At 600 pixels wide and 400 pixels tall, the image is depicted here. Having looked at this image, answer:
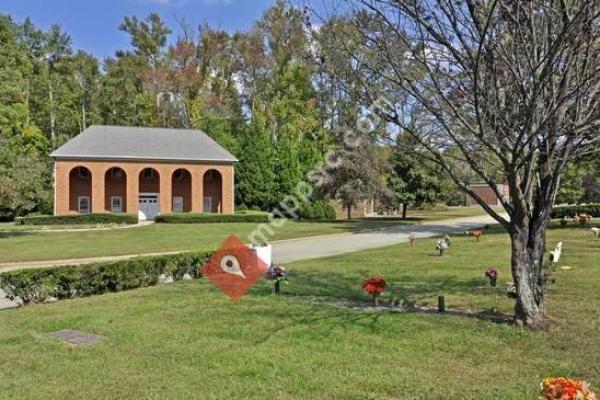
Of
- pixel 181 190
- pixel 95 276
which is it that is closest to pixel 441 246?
pixel 95 276

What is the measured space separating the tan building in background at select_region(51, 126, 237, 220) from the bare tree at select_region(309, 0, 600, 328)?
121 feet

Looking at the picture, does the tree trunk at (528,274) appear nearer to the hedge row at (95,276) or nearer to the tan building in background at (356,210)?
the hedge row at (95,276)

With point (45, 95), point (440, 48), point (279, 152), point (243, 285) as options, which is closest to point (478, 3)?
point (440, 48)

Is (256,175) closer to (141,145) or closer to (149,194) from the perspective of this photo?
(149,194)

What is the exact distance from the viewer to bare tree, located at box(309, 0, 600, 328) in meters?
6.05

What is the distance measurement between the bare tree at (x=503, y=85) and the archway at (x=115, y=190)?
127ft

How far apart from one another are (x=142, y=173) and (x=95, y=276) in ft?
112

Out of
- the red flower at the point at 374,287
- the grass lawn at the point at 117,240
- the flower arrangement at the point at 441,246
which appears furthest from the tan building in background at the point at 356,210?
the red flower at the point at 374,287

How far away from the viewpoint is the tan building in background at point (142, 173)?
39969 millimetres

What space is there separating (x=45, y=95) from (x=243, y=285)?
53.2 metres

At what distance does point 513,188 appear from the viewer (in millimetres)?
6629

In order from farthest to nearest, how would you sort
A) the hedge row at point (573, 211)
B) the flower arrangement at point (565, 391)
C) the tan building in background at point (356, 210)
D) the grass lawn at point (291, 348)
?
the tan building in background at point (356, 210), the hedge row at point (573, 211), the grass lawn at point (291, 348), the flower arrangement at point (565, 391)

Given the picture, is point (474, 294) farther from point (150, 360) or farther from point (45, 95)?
point (45, 95)

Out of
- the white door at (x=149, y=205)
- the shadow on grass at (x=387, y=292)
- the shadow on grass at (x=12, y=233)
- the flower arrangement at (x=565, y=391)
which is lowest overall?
the shadow on grass at (x=387, y=292)
